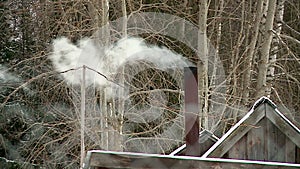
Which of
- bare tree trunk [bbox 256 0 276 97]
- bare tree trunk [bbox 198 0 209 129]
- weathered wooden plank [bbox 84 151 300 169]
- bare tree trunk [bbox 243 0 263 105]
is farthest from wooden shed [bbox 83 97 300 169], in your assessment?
bare tree trunk [bbox 243 0 263 105]

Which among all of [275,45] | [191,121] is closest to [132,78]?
[275,45]

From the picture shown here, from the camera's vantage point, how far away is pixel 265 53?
373 centimetres

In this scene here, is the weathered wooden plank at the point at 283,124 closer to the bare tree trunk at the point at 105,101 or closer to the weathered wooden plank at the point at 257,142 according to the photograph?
the weathered wooden plank at the point at 257,142

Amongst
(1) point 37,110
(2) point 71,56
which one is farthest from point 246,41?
(1) point 37,110

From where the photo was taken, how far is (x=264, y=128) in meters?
2.09

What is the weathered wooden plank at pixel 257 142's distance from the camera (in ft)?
6.87

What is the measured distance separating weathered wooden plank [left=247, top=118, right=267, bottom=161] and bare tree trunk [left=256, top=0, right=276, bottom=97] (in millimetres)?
1723

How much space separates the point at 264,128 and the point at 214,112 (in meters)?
1.84

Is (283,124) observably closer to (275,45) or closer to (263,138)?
(263,138)

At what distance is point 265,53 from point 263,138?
1.75 metres

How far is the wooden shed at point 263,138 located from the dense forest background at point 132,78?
1.15 meters

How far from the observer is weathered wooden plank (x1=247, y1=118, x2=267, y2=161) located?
2094 millimetres

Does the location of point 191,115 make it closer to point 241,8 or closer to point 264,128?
point 264,128

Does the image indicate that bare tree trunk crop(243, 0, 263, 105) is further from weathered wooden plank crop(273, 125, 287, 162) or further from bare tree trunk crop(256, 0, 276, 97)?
weathered wooden plank crop(273, 125, 287, 162)
